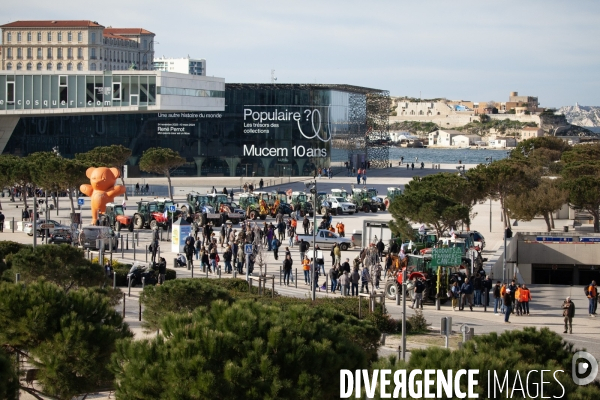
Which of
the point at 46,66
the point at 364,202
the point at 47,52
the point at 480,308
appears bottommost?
the point at 480,308

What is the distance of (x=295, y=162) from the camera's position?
275 feet

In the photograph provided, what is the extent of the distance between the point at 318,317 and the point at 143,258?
21140 millimetres

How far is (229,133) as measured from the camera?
273 feet

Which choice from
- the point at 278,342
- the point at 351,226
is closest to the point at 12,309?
the point at 278,342

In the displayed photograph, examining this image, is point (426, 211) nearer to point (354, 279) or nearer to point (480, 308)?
point (354, 279)

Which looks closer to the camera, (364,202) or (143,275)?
(143,275)

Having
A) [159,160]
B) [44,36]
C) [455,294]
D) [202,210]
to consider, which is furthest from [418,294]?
[44,36]

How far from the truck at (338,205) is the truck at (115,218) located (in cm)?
1237

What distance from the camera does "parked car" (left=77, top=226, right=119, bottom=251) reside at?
3781 centimetres

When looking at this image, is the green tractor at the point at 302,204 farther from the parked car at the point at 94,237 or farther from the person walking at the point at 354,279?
the person walking at the point at 354,279

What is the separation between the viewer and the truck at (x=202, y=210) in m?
46.5

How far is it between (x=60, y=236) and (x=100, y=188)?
322 inches

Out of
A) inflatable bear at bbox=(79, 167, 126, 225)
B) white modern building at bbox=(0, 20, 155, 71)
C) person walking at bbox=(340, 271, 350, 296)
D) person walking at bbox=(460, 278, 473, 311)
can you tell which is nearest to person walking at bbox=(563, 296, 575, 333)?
person walking at bbox=(460, 278, 473, 311)

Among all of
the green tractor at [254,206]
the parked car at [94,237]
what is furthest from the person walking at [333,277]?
the green tractor at [254,206]
